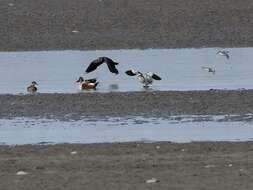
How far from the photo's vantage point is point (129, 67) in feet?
66.1

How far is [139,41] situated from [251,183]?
1481cm

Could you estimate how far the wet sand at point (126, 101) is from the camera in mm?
9852

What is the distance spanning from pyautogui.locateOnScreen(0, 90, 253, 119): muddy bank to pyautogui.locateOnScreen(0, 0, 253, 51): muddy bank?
7068 mm

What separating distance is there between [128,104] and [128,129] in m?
2.07

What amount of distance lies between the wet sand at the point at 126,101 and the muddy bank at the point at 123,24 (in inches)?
0.8

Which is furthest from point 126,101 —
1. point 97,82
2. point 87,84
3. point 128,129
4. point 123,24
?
point 123,24

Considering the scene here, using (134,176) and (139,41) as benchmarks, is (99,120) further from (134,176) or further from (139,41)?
(139,41)

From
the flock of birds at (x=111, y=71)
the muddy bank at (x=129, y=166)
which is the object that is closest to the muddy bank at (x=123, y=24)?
the flock of birds at (x=111, y=71)

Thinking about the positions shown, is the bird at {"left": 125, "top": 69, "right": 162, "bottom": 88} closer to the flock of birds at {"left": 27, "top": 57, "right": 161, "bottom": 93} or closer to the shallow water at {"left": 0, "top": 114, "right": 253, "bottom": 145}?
the flock of birds at {"left": 27, "top": 57, "right": 161, "bottom": 93}

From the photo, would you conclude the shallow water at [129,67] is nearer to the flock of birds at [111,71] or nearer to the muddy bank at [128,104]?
the flock of birds at [111,71]

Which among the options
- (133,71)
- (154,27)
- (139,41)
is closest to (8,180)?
(133,71)

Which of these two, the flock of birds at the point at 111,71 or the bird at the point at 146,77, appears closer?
the flock of birds at the point at 111,71

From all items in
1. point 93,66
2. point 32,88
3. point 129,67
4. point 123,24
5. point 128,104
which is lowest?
point 128,104

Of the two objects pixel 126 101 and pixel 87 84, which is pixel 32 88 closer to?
pixel 87 84
